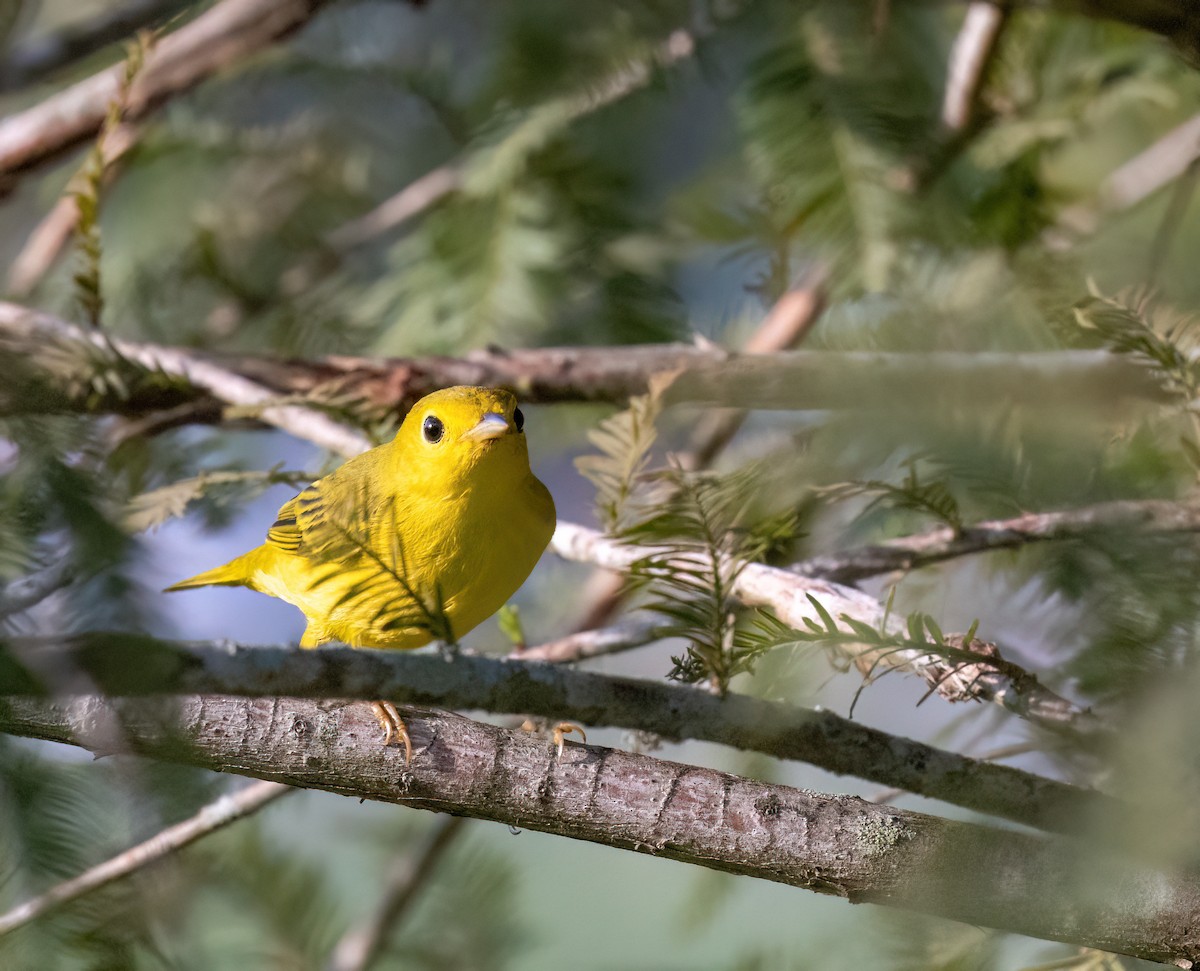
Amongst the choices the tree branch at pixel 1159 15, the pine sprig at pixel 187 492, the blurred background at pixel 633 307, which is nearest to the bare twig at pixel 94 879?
the blurred background at pixel 633 307

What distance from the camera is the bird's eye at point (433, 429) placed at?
1554 mm

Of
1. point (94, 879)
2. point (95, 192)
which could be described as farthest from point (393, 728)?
point (95, 192)

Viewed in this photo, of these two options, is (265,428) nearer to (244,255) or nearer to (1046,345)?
(244,255)

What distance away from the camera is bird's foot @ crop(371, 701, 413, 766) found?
1.07m

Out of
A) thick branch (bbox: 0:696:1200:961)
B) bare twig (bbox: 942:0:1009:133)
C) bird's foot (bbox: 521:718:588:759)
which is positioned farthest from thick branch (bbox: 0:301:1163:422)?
bare twig (bbox: 942:0:1009:133)

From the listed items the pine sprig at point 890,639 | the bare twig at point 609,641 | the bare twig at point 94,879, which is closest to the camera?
the bare twig at point 94,879

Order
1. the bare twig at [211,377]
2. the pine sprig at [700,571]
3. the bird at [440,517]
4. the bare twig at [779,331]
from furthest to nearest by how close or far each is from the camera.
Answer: the bare twig at [779,331] → the bare twig at [211,377] → the bird at [440,517] → the pine sprig at [700,571]

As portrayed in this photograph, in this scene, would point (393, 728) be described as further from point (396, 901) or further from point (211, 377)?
point (396, 901)

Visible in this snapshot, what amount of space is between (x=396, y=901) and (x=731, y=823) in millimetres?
1350

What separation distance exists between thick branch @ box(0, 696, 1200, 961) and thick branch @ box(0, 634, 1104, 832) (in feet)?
0.21

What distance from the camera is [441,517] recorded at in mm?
1489

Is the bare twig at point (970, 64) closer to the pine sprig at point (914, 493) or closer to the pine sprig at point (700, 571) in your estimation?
the pine sprig at point (914, 493)

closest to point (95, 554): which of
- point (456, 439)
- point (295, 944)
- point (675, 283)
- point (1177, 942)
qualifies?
point (456, 439)

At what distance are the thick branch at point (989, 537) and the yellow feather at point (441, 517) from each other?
394 millimetres
